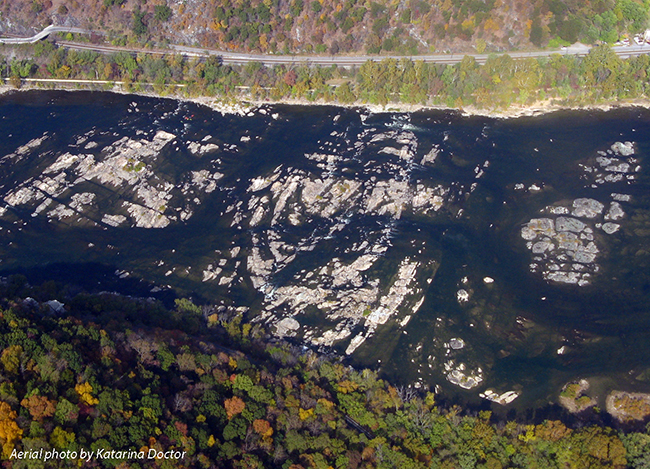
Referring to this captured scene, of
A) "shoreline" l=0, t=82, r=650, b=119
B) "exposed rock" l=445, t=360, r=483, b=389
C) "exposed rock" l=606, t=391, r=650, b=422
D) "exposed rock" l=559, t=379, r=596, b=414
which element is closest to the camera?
"exposed rock" l=606, t=391, r=650, b=422

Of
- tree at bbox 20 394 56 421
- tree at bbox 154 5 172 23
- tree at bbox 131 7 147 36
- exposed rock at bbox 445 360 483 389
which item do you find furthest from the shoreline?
tree at bbox 20 394 56 421

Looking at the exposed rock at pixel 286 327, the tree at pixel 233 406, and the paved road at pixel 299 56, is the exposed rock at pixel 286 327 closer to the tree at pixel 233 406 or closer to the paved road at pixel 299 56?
the tree at pixel 233 406

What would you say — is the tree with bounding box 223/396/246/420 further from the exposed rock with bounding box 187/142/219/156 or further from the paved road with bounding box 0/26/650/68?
the paved road with bounding box 0/26/650/68

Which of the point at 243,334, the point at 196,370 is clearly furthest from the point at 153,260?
the point at 196,370

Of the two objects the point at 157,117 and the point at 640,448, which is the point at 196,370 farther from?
the point at 157,117

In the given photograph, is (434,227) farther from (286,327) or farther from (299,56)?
(299,56)

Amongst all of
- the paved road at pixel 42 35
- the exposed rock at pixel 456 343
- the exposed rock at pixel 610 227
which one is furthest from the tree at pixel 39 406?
the paved road at pixel 42 35

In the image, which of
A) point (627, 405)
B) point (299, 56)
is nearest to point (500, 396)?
point (627, 405)
